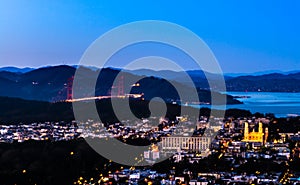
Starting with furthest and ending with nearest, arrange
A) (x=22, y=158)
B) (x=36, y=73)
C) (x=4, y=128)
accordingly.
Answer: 1. (x=36, y=73)
2. (x=4, y=128)
3. (x=22, y=158)

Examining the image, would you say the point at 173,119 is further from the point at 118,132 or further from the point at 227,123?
the point at 118,132

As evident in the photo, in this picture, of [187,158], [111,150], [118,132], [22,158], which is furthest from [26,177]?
[118,132]

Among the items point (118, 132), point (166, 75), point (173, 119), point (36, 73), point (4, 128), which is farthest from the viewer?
point (36, 73)

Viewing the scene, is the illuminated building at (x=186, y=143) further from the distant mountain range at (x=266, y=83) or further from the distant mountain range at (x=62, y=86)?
the distant mountain range at (x=266, y=83)

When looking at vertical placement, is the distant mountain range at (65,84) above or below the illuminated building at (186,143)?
above

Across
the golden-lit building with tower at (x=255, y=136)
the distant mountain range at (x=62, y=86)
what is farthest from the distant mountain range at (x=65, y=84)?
the golden-lit building with tower at (x=255, y=136)

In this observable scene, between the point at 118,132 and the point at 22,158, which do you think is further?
the point at 118,132

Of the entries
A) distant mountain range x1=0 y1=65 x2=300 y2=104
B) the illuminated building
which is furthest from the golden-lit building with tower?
distant mountain range x1=0 y1=65 x2=300 y2=104

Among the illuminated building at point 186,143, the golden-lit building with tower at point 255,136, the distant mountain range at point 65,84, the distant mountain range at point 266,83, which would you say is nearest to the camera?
the illuminated building at point 186,143

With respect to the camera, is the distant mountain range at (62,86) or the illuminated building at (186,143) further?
the distant mountain range at (62,86)

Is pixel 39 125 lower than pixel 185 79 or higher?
lower

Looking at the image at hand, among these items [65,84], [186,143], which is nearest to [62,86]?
[65,84]
